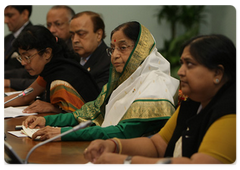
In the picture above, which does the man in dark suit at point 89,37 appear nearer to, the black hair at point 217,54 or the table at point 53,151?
the table at point 53,151

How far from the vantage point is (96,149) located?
1476 millimetres

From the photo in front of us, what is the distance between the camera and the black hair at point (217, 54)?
51.8 inches

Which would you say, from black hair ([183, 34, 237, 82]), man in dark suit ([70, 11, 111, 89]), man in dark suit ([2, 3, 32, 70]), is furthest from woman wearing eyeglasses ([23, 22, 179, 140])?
man in dark suit ([2, 3, 32, 70])

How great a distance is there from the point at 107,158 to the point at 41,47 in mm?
1625

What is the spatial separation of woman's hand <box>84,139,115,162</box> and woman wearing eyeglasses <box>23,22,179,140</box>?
0.97 feet

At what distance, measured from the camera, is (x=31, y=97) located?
2.97 m

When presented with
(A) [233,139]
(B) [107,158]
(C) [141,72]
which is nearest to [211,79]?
(A) [233,139]

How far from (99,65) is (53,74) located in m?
0.65

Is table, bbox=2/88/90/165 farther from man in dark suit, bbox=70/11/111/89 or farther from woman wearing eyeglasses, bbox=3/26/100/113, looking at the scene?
man in dark suit, bbox=70/11/111/89

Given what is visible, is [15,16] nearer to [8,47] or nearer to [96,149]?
[8,47]

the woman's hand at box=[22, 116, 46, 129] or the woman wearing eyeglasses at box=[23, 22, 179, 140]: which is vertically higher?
the woman wearing eyeglasses at box=[23, 22, 179, 140]

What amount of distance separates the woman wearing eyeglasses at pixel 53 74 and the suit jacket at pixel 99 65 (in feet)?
1.11

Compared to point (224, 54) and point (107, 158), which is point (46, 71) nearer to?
point (107, 158)

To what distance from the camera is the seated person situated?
3.98ft
